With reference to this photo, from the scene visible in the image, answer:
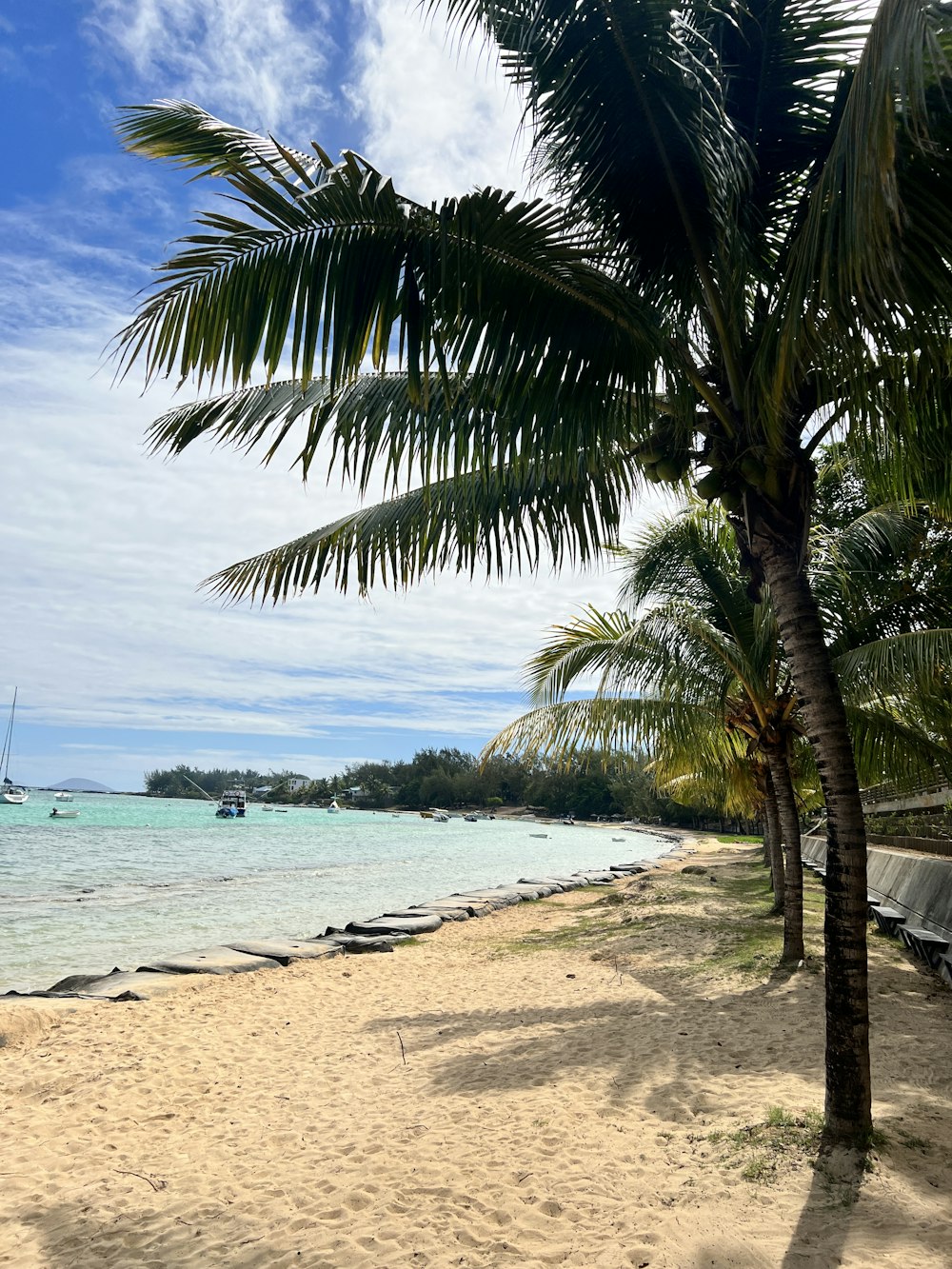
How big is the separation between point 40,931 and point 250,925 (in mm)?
3531

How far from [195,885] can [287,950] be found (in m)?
14.3

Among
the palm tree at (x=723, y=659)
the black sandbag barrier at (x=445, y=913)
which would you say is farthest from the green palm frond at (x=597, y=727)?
the black sandbag barrier at (x=445, y=913)

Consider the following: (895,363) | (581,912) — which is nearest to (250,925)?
(581,912)

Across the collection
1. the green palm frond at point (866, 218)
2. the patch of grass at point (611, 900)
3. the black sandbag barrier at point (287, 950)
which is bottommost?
the patch of grass at point (611, 900)

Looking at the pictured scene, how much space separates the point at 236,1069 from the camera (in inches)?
243

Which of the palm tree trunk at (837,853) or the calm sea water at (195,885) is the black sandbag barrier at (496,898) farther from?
the palm tree trunk at (837,853)

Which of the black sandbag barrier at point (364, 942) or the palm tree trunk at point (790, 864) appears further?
the black sandbag barrier at point (364, 942)

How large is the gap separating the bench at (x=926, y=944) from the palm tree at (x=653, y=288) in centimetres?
554

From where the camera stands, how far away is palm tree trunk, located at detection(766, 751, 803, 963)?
29.9 feet

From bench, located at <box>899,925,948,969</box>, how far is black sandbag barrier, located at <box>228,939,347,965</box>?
7140 millimetres

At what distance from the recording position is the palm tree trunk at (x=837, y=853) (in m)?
3.72

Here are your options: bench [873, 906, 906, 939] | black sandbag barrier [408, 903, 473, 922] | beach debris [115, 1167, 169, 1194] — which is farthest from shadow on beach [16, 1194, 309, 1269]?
black sandbag barrier [408, 903, 473, 922]

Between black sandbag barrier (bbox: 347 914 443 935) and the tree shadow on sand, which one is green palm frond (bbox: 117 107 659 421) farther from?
black sandbag barrier (bbox: 347 914 443 935)

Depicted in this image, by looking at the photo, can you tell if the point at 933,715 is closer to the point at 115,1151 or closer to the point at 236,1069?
the point at 236,1069
